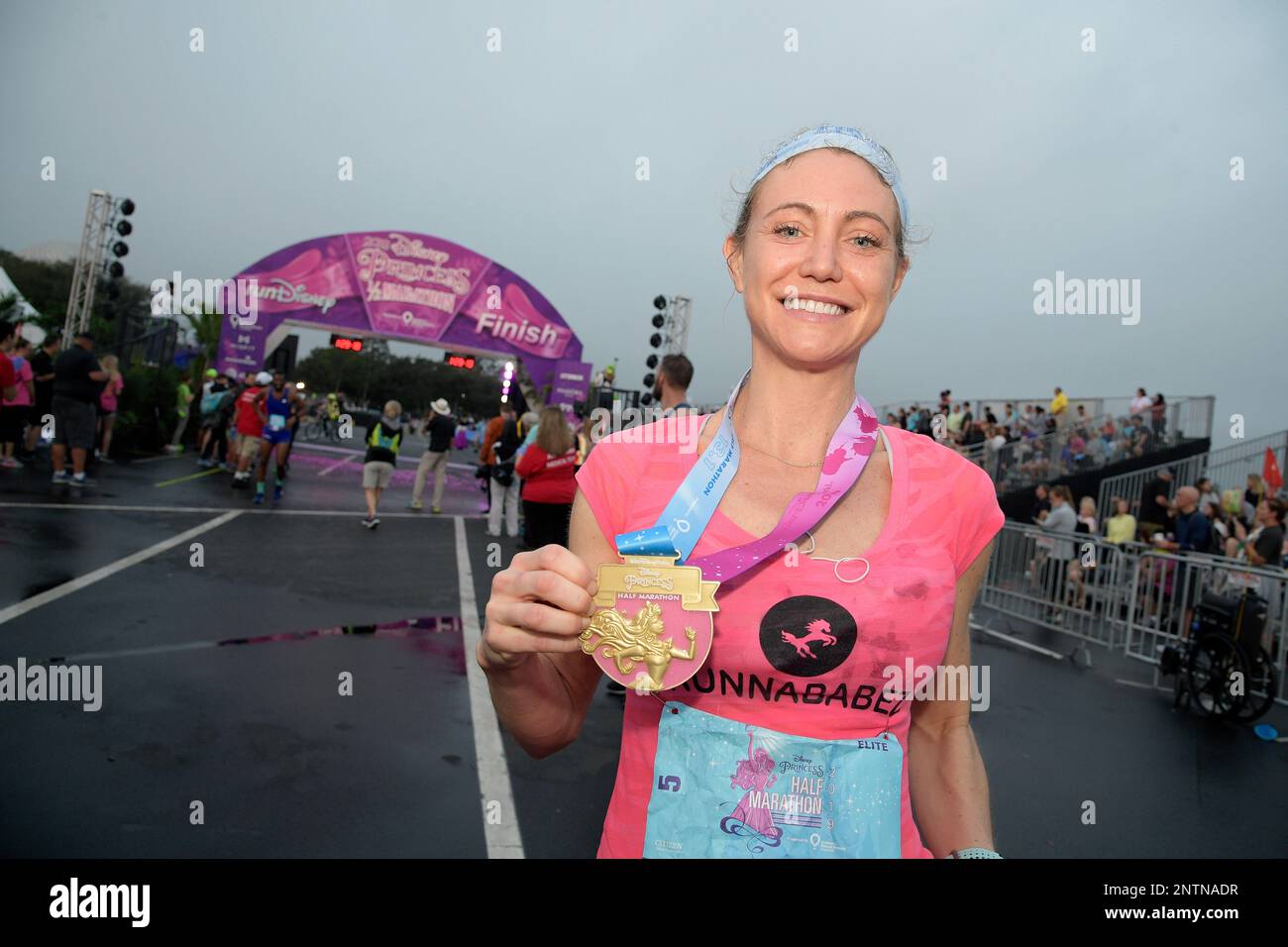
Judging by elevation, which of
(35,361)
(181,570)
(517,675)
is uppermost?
(35,361)

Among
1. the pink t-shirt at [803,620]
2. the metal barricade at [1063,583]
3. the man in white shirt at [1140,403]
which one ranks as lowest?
the metal barricade at [1063,583]

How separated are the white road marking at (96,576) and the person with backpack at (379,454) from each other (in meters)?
2.03

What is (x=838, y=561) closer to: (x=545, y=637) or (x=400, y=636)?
(x=545, y=637)

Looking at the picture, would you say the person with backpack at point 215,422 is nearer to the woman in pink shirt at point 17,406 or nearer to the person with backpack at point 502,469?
the woman in pink shirt at point 17,406

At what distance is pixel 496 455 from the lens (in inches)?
489

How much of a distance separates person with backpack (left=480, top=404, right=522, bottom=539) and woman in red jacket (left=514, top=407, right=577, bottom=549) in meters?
3.97

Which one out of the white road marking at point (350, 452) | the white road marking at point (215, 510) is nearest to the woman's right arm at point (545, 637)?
the white road marking at point (215, 510)

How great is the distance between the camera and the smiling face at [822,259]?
4.43 feet

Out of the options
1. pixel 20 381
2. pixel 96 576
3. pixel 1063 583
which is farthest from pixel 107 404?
pixel 1063 583

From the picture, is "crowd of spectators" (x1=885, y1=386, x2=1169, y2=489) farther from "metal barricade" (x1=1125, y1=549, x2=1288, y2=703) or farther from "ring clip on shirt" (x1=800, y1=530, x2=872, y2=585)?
"ring clip on shirt" (x1=800, y1=530, x2=872, y2=585)

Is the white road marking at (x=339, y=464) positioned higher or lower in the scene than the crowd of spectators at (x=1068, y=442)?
lower
